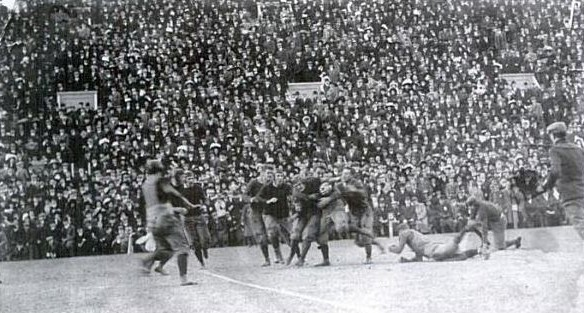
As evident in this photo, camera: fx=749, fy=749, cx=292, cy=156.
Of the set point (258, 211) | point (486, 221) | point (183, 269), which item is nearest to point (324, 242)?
point (258, 211)

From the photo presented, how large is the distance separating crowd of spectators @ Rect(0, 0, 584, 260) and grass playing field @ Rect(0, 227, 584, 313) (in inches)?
89.3

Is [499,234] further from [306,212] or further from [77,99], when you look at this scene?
[77,99]

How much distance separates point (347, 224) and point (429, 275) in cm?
254

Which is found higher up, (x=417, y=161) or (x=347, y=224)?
(x=417, y=161)

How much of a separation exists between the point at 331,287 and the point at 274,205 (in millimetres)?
2799

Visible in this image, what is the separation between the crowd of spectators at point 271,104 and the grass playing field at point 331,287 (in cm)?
227

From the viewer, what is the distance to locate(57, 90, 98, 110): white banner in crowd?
12.7 m

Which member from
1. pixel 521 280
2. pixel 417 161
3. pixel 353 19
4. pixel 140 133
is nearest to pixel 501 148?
pixel 417 161

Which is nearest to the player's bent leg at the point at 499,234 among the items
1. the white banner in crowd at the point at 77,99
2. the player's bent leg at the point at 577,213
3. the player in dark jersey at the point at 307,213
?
the player in dark jersey at the point at 307,213

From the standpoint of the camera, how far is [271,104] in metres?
14.0

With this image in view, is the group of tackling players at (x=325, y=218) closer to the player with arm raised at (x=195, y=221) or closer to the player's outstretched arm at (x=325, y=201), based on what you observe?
the player's outstretched arm at (x=325, y=201)

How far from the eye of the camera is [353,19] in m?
15.1

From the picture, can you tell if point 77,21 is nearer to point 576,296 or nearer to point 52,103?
point 52,103

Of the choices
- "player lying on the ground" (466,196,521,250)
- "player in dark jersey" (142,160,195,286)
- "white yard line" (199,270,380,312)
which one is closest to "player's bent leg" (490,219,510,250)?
"player lying on the ground" (466,196,521,250)
